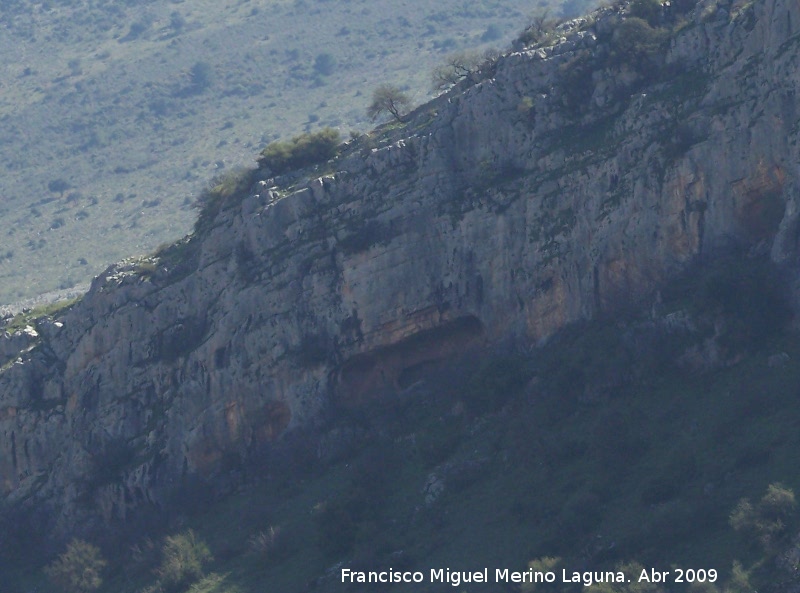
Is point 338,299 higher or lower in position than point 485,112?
lower

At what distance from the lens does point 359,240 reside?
60.6 m

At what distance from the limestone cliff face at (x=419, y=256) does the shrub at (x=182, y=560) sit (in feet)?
14.6

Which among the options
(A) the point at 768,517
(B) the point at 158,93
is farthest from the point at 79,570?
(B) the point at 158,93

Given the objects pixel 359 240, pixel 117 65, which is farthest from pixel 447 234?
pixel 117 65

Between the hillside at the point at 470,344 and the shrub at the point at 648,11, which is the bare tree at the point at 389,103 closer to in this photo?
the hillside at the point at 470,344

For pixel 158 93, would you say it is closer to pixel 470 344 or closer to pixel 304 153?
pixel 304 153

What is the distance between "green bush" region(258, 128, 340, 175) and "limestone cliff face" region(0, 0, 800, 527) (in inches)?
79.0

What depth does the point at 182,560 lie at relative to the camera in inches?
2191

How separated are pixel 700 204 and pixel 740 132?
281 cm

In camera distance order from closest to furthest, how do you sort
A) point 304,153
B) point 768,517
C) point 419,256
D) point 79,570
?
point 768,517 < point 79,570 < point 419,256 < point 304,153

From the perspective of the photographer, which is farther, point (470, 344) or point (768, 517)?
point (470, 344)

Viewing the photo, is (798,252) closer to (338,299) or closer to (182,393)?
(338,299)

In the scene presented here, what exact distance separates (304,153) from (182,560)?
1932 cm

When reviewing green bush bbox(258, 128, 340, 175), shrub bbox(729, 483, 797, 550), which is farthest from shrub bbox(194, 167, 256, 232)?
shrub bbox(729, 483, 797, 550)
